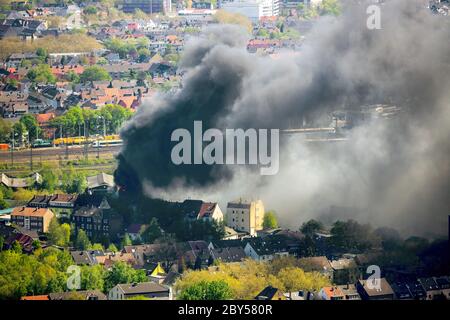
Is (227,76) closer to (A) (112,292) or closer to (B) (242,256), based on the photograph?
(B) (242,256)

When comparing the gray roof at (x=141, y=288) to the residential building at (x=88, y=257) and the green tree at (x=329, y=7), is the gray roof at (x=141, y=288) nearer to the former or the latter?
the residential building at (x=88, y=257)

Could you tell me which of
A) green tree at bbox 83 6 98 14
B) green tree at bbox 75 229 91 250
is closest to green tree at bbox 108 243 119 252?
green tree at bbox 75 229 91 250

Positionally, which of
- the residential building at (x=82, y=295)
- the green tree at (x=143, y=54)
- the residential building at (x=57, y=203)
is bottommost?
the residential building at (x=82, y=295)

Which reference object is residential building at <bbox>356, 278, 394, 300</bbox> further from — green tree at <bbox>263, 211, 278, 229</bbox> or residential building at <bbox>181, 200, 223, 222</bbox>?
residential building at <bbox>181, 200, 223, 222</bbox>

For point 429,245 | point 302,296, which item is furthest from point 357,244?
point 302,296

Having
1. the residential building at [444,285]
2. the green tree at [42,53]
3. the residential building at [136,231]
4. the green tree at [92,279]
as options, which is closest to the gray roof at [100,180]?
the residential building at [136,231]

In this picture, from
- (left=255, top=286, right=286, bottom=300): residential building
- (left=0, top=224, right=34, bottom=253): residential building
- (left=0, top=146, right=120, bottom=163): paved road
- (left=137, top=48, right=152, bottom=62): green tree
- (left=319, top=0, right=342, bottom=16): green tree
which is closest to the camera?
(left=255, top=286, right=286, bottom=300): residential building

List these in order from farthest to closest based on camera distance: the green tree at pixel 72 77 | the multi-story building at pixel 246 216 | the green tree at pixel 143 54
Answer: the green tree at pixel 143 54
the green tree at pixel 72 77
the multi-story building at pixel 246 216
